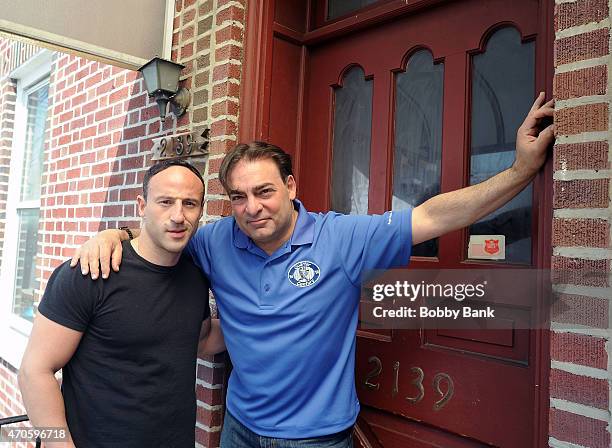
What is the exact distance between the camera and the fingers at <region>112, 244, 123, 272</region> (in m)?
A: 1.69

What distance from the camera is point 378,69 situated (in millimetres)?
2146

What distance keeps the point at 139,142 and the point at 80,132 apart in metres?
1.00

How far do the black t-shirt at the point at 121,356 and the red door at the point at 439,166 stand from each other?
847 mm

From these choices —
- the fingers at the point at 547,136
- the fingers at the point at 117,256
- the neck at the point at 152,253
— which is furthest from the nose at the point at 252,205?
the fingers at the point at 547,136

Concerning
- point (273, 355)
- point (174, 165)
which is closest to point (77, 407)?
point (273, 355)

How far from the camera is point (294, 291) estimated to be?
5.48ft

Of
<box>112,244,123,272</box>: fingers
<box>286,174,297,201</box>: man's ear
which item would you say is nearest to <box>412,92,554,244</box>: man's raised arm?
<box>286,174,297,201</box>: man's ear

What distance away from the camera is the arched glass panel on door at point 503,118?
1711 mm

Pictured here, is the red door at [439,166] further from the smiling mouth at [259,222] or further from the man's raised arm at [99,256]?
the man's raised arm at [99,256]

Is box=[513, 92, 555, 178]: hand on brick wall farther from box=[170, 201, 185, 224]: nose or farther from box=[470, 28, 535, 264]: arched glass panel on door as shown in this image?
box=[170, 201, 185, 224]: nose

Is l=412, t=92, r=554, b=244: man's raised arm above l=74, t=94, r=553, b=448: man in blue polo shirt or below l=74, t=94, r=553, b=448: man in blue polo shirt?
above

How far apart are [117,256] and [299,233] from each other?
0.66m

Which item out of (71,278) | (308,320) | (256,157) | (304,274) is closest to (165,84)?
(256,157)

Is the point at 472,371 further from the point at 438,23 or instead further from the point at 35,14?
the point at 35,14
